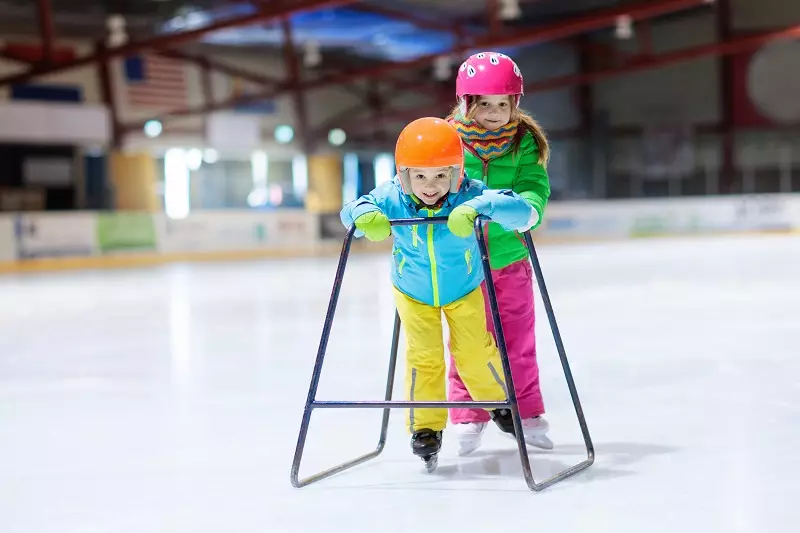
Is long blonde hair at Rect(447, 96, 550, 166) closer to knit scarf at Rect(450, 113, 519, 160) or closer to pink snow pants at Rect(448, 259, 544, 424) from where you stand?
knit scarf at Rect(450, 113, 519, 160)

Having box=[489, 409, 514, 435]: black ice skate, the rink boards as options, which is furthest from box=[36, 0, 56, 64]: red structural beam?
box=[489, 409, 514, 435]: black ice skate

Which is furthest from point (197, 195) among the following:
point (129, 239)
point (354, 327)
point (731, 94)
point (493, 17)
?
point (354, 327)

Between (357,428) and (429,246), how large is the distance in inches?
38.4

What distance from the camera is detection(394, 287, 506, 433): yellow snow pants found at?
7.93ft

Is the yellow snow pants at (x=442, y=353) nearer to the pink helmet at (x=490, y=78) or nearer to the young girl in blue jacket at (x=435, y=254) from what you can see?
the young girl in blue jacket at (x=435, y=254)

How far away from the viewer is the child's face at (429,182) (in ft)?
7.41

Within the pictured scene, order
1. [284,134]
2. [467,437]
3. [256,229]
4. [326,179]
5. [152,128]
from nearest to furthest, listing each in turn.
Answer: [467,437] < [256,229] < [152,128] < [284,134] < [326,179]

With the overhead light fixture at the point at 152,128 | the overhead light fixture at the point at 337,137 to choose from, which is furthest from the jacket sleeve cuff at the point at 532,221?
the overhead light fixture at the point at 337,137

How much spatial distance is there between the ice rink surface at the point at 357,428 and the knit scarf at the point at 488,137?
2.75 ft

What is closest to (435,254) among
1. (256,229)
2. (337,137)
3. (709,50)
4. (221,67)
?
(256,229)

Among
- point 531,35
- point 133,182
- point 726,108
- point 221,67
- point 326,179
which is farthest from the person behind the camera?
point 326,179

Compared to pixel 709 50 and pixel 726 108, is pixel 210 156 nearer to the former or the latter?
pixel 709 50

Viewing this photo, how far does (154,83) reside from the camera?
18875 millimetres

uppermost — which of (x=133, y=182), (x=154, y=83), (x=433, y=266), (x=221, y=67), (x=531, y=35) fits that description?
(x=221, y=67)
